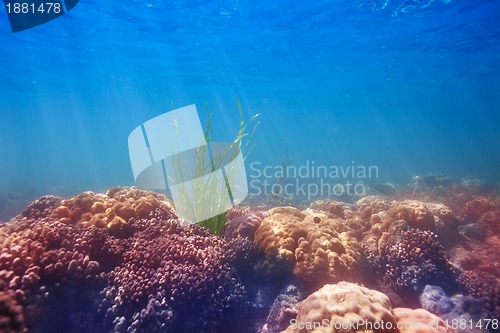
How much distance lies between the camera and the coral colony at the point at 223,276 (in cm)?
344

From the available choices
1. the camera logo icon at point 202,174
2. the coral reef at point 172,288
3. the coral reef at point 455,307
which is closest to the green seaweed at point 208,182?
the camera logo icon at point 202,174

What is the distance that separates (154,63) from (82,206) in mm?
25662

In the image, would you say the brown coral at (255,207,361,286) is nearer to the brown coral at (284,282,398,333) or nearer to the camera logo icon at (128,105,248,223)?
the brown coral at (284,282,398,333)

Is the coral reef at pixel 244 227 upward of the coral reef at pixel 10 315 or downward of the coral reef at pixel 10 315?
downward

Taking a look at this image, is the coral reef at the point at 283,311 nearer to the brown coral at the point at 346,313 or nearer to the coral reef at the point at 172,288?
the coral reef at the point at 172,288

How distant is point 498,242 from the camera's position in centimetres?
739

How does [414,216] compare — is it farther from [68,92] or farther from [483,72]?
[68,92]

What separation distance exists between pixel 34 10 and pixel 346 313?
2200 cm

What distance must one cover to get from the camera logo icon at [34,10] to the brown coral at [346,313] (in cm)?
2011


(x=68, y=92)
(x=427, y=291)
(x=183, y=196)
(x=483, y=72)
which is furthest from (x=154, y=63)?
(x=483, y=72)

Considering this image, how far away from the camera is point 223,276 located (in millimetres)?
Answer: 4426

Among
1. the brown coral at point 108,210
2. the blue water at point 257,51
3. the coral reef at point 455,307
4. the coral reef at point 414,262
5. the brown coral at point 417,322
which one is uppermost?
the blue water at point 257,51

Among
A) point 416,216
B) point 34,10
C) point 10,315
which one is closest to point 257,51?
point 34,10

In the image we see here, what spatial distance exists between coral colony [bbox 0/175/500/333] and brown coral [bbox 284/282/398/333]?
13mm
